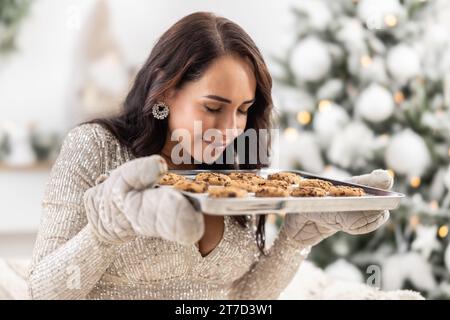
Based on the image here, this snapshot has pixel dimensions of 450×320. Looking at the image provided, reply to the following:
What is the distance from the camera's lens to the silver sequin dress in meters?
0.89

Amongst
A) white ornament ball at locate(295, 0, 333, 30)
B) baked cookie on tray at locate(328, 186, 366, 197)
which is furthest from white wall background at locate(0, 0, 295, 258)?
baked cookie on tray at locate(328, 186, 366, 197)

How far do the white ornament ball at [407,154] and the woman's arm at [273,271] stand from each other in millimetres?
990

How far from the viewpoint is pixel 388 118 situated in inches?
83.9

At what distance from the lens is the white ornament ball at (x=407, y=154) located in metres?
2.06

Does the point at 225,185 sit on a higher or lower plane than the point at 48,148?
higher

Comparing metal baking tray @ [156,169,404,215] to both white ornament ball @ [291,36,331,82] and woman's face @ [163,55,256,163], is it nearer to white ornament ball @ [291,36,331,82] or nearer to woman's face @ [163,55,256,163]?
woman's face @ [163,55,256,163]

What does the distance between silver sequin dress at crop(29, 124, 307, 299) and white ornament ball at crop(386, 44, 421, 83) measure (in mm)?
1103

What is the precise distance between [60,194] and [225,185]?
246mm

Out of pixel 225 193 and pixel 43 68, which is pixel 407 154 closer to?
pixel 225 193

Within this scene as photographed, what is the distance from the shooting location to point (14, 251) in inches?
135

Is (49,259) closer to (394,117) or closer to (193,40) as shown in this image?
(193,40)

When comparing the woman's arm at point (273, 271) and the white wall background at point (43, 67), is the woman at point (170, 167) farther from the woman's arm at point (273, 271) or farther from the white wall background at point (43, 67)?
the white wall background at point (43, 67)

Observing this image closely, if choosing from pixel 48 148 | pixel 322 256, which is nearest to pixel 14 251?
pixel 48 148

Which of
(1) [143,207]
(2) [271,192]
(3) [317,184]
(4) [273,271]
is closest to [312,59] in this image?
(4) [273,271]
